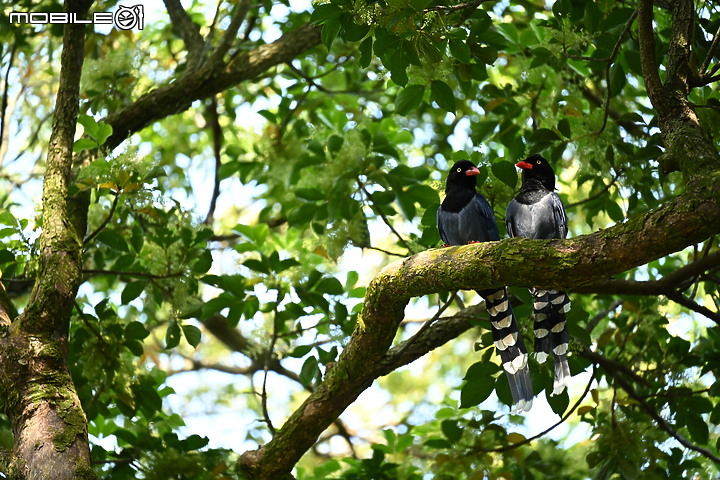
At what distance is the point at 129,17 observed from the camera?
544cm

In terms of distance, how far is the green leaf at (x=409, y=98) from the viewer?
3914mm

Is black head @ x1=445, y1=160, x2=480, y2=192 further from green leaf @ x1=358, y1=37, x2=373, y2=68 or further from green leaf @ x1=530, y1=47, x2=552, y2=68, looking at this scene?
green leaf @ x1=358, y1=37, x2=373, y2=68

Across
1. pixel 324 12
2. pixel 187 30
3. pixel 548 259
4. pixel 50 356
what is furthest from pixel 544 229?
pixel 187 30

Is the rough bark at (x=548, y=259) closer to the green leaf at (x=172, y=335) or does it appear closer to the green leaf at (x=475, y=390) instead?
the green leaf at (x=475, y=390)

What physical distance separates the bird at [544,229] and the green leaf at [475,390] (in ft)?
1.02

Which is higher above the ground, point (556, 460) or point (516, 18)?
point (516, 18)

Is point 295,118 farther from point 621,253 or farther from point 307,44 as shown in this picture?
point 621,253

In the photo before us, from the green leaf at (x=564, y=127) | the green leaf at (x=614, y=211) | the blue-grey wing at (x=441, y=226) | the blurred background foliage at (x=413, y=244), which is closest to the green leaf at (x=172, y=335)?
the blurred background foliage at (x=413, y=244)

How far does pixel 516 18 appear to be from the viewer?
216 inches

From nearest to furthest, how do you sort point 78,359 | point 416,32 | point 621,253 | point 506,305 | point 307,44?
point 621,253 → point 416,32 → point 506,305 → point 78,359 → point 307,44

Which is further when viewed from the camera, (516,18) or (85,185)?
(516,18)

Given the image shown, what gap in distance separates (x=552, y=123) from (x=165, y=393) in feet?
8.78

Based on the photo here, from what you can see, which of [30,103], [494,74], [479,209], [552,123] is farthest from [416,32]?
[30,103]

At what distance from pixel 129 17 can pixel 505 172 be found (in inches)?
127
